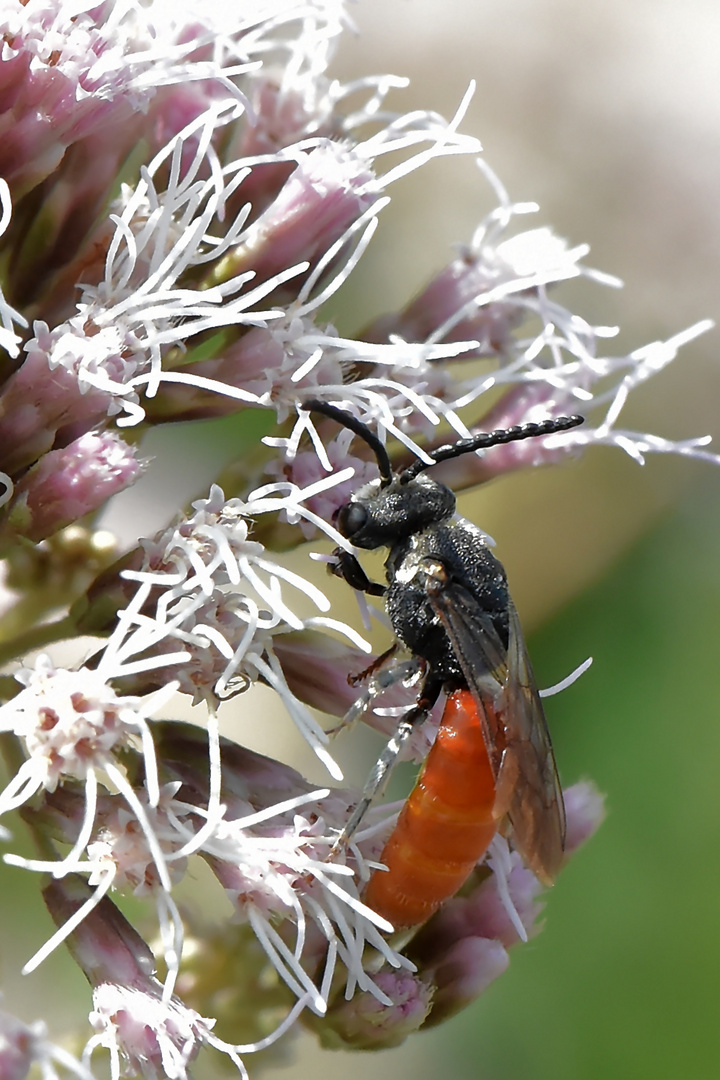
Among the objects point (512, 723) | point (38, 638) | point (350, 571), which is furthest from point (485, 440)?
point (38, 638)

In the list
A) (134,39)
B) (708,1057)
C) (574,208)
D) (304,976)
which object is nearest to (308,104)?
(134,39)

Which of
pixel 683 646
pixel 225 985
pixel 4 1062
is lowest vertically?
pixel 683 646

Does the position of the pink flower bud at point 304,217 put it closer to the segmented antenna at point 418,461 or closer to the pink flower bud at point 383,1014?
the segmented antenna at point 418,461

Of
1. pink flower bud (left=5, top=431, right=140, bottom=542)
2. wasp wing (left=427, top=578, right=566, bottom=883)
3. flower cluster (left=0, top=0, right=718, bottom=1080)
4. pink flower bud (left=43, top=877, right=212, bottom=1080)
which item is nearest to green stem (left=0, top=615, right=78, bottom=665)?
flower cluster (left=0, top=0, right=718, bottom=1080)

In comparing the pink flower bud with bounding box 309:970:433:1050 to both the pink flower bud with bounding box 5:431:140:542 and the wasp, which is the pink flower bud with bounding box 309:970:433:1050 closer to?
the wasp

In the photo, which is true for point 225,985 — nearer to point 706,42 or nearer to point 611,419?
point 611,419

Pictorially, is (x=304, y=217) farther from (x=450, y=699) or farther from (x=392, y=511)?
(x=450, y=699)
